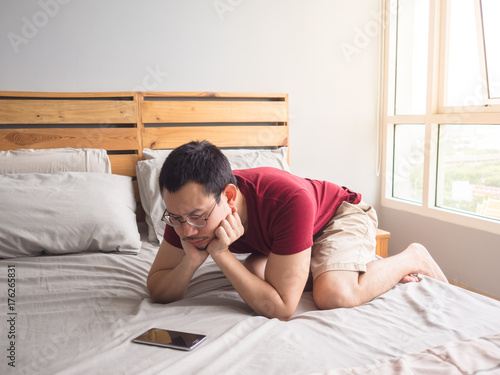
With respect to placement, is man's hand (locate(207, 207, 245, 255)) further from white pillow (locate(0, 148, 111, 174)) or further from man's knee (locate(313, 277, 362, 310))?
white pillow (locate(0, 148, 111, 174))

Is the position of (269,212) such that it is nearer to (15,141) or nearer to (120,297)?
(120,297)

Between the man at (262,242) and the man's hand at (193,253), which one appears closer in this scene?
the man at (262,242)

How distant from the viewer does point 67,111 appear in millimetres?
2498

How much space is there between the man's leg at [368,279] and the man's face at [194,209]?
41cm

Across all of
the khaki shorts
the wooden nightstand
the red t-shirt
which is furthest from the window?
the red t-shirt

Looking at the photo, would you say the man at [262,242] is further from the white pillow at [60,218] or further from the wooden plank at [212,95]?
the wooden plank at [212,95]

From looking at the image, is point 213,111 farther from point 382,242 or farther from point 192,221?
point 192,221

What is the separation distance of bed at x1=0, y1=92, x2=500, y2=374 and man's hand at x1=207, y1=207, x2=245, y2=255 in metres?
0.19

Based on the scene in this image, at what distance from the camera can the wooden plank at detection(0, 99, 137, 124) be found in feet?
7.91

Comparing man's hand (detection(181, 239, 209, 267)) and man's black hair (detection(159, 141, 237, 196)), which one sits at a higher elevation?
man's black hair (detection(159, 141, 237, 196))

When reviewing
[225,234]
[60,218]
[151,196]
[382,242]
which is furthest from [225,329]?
[382,242]

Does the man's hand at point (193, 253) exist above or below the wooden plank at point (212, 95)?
below

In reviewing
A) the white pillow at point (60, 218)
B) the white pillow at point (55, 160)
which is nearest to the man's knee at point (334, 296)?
the white pillow at point (60, 218)

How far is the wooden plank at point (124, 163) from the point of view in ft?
8.44
